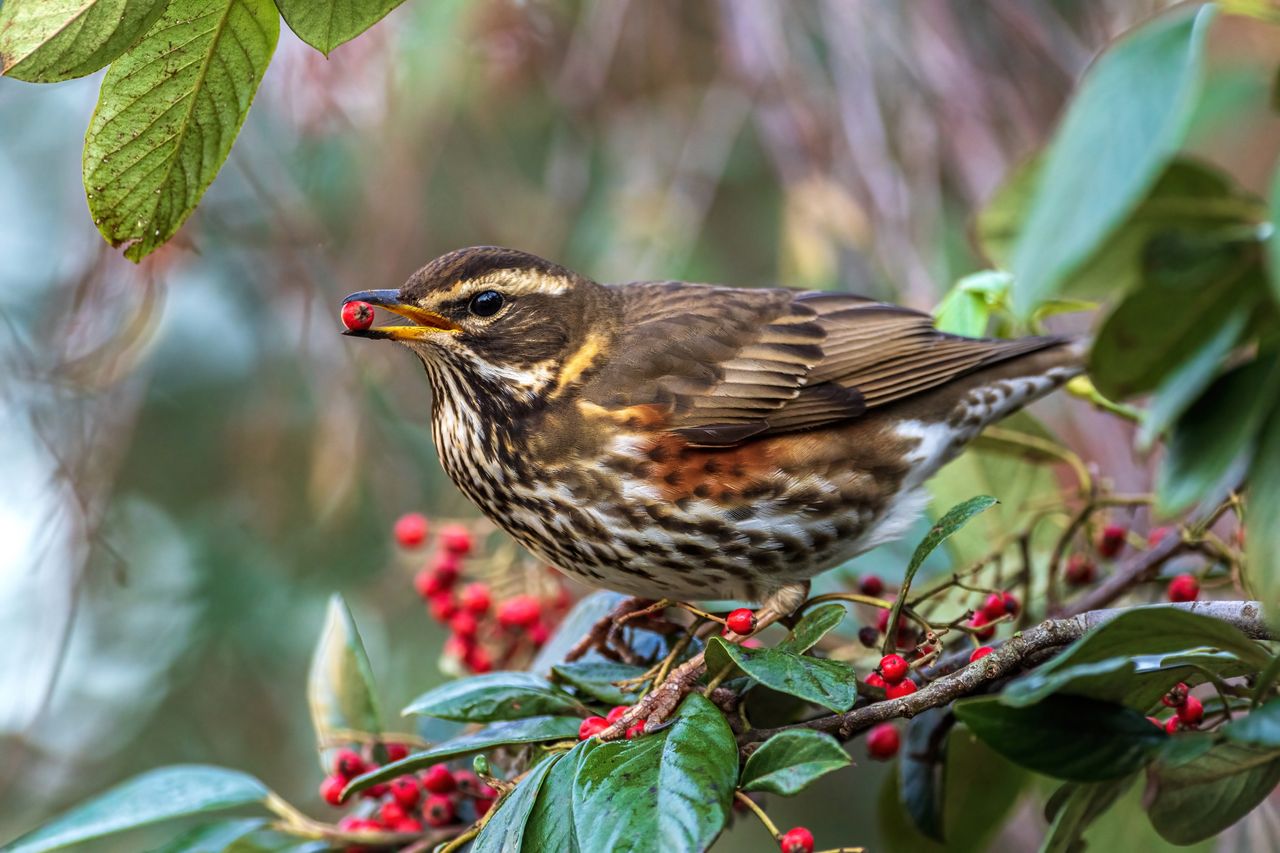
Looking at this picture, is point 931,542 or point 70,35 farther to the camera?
point 931,542

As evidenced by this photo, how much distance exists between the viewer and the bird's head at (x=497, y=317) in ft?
10.2

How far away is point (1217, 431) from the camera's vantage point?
53.2 inches

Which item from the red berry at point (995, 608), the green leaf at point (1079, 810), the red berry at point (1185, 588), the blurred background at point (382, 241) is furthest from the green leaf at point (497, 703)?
the blurred background at point (382, 241)

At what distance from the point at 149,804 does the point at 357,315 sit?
113cm

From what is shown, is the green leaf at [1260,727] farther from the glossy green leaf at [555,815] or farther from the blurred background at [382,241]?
the blurred background at [382,241]

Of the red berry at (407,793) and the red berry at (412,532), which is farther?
the red berry at (412,532)

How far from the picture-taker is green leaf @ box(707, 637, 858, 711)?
1823 mm

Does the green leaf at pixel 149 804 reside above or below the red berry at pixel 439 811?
above

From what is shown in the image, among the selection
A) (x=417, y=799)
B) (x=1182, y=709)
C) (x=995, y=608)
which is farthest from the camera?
(x=417, y=799)

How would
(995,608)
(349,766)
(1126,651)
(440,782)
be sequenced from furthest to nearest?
(349,766) < (440,782) < (995,608) < (1126,651)

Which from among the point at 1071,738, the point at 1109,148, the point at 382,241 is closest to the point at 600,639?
the point at 1071,738

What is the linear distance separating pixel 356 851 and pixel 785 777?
46.3 inches

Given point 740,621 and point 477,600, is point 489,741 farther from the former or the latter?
point 477,600

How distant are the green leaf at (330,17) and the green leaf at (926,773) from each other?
5.12ft
